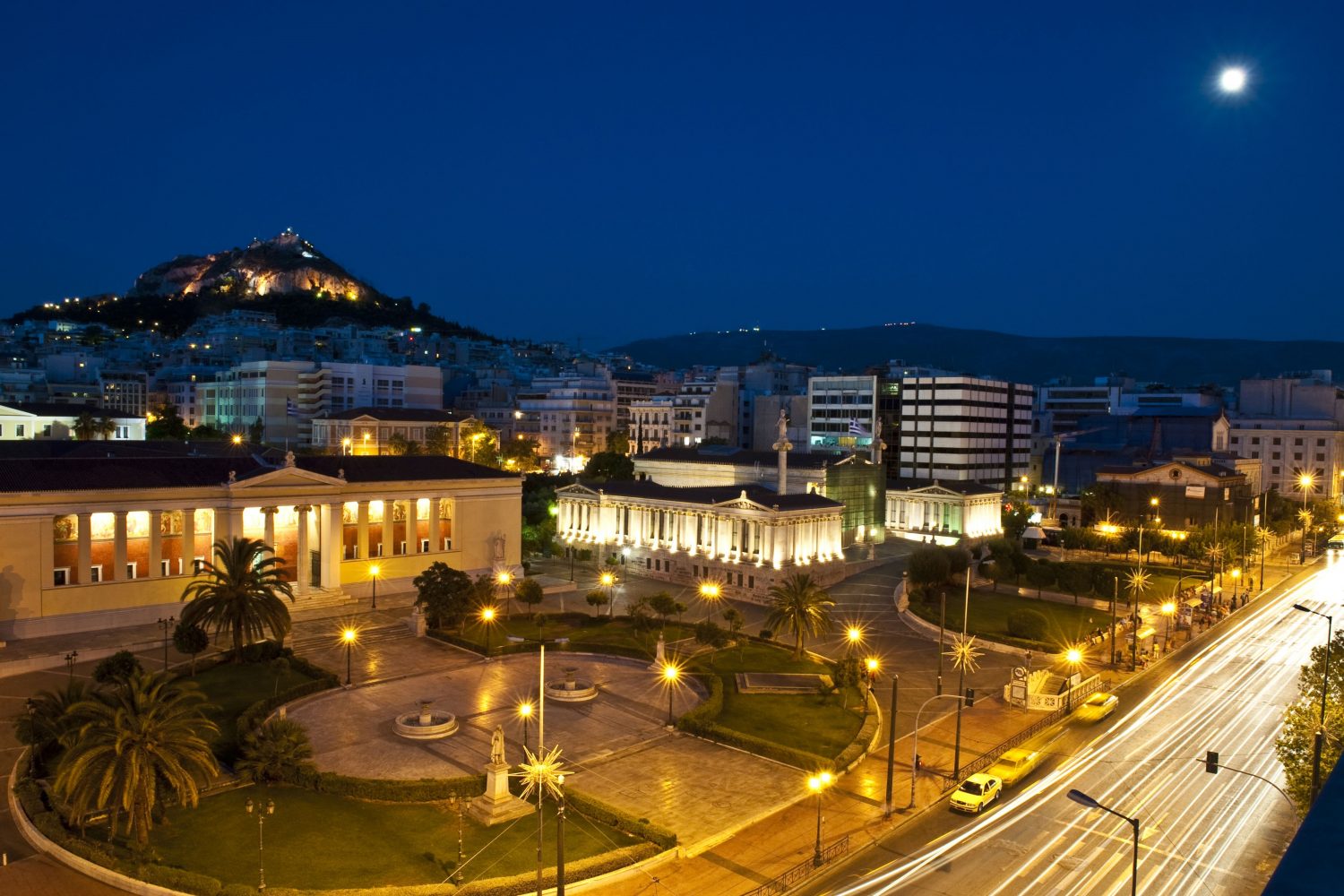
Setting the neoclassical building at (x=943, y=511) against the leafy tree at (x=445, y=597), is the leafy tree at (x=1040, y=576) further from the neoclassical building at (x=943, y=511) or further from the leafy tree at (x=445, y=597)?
the leafy tree at (x=445, y=597)

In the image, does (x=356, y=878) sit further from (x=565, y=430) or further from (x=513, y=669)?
(x=565, y=430)

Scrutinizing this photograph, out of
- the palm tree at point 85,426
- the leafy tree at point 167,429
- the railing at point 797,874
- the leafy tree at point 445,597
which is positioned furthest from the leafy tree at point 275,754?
the leafy tree at point 167,429

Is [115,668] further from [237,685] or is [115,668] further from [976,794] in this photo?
[976,794]

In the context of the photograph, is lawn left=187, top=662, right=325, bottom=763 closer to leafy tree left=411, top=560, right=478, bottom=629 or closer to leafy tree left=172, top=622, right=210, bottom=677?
leafy tree left=172, top=622, right=210, bottom=677

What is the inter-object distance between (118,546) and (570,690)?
32.0m

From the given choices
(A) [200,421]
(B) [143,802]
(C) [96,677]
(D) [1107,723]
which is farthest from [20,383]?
(D) [1107,723]

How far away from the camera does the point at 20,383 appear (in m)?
154

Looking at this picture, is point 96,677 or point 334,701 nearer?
point 96,677

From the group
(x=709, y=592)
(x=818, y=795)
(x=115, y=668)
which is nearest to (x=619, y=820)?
(x=818, y=795)

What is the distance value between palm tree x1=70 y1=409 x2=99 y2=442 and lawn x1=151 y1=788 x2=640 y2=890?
300 ft

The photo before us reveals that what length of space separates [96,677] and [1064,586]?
2571 inches

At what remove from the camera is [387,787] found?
1323 inches

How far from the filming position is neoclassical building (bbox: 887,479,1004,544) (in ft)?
322

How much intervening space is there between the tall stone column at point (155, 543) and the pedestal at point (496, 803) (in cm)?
3689
